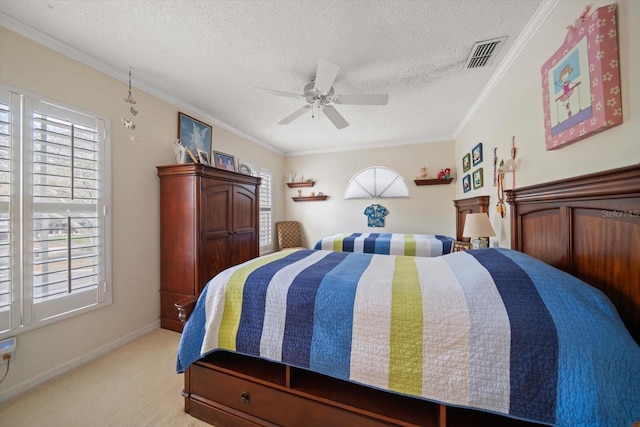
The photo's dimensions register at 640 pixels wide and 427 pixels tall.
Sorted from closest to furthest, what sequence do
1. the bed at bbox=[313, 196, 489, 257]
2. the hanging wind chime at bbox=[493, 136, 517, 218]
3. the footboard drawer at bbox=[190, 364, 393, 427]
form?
the footboard drawer at bbox=[190, 364, 393, 427]
the hanging wind chime at bbox=[493, 136, 517, 218]
the bed at bbox=[313, 196, 489, 257]

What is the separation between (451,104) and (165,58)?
3156 mm

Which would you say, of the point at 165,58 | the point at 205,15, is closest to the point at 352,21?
the point at 205,15

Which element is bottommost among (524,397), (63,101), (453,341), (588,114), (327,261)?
(524,397)

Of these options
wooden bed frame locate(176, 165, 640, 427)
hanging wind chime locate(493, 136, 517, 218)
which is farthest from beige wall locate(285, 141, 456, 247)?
wooden bed frame locate(176, 165, 640, 427)

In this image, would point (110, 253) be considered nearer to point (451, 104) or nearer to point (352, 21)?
point (352, 21)

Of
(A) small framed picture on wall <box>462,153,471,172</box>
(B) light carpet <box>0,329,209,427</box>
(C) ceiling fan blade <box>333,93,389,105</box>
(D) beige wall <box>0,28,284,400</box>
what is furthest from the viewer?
(A) small framed picture on wall <box>462,153,471,172</box>

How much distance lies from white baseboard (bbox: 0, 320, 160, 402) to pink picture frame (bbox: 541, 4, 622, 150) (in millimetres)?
3783

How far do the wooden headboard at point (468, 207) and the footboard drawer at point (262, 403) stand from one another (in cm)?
245

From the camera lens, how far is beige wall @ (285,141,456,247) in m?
4.16

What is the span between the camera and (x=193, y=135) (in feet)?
9.67

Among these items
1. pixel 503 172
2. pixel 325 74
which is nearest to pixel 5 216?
pixel 325 74

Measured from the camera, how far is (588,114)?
1.10 m

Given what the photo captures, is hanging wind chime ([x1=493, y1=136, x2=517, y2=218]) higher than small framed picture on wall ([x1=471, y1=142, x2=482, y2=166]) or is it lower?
lower

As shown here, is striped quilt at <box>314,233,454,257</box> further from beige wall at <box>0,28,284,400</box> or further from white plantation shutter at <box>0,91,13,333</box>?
white plantation shutter at <box>0,91,13,333</box>
